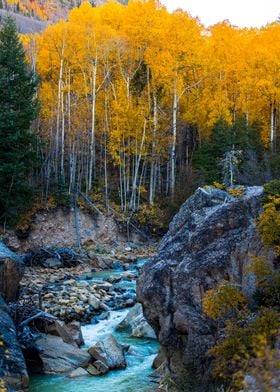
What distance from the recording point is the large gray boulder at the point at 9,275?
13422mm

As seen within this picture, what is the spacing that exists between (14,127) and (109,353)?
16273 millimetres

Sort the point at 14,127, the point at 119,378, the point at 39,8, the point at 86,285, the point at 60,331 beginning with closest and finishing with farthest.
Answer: the point at 119,378 → the point at 60,331 → the point at 86,285 → the point at 14,127 → the point at 39,8

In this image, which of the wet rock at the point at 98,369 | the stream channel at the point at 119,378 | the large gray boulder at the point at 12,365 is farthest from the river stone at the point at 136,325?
the large gray boulder at the point at 12,365

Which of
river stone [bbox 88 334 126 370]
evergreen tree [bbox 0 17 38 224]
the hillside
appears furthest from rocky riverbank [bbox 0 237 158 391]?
the hillside

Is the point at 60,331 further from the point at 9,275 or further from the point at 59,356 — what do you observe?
the point at 9,275

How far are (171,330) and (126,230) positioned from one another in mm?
17849

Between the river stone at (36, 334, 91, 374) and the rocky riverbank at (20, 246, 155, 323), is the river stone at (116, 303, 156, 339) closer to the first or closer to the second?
the rocky riverbank at (20, 246, 155, 323)

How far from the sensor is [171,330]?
386 inches

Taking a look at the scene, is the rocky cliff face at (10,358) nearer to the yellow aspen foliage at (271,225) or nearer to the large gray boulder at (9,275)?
the large gray boulder at (9,275)

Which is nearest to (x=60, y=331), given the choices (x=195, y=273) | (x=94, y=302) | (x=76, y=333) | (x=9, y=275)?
(x=76, y=333)

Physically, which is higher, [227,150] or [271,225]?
[227,150]

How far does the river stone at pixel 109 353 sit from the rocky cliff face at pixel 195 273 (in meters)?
1.19

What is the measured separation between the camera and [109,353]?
10922 millimetres

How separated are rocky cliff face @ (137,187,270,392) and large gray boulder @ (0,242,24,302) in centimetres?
450
